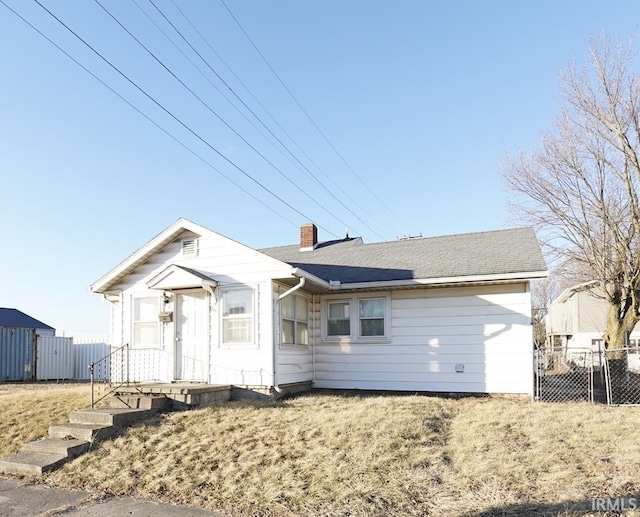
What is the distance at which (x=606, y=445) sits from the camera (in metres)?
6.61

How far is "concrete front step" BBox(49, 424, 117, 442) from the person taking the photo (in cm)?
775

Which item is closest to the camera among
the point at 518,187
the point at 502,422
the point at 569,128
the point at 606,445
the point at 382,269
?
the point at 606,445

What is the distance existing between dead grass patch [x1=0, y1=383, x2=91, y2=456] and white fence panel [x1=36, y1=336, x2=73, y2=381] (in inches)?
424

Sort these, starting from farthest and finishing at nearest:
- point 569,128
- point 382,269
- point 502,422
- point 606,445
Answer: point 569,128, point 382,269, point 502,422, point 606,445

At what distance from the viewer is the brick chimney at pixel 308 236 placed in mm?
16250

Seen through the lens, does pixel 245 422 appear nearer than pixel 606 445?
No

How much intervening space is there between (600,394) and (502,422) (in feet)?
21.1

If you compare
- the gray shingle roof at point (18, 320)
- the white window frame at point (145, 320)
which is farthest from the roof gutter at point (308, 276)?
the gray shingle roof at point (18, 320)

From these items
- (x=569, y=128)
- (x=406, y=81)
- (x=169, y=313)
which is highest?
(x=406, y=81)

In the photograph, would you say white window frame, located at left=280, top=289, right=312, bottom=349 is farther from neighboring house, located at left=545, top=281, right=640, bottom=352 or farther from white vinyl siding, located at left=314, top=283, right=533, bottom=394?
neighboring house, located at left=545, top=281, right=640, bottom=352

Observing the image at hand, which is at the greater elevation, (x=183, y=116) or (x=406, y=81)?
(x=406, y=81)

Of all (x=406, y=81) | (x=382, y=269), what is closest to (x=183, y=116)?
(x=382, y=269)

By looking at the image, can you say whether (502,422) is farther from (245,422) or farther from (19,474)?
(19,474)

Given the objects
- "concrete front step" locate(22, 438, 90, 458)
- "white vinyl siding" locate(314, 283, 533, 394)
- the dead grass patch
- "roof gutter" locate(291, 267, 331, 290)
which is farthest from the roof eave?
"concrete front step" locate(22, 438, 90, 458)
